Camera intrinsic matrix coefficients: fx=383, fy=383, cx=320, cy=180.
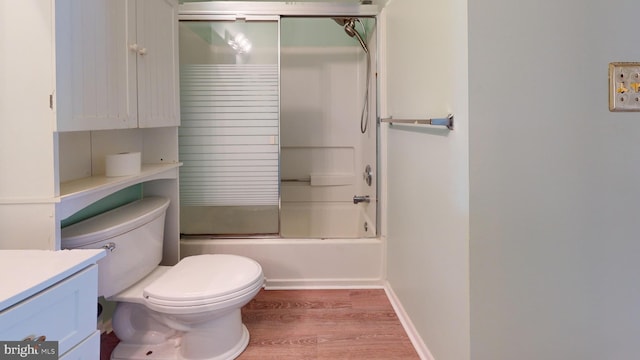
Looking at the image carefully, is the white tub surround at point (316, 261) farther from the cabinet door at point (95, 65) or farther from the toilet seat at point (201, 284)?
the cabinet door at point (95, 65)

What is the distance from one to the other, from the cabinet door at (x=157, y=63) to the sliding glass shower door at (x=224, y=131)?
317 millimetres

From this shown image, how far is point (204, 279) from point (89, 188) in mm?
605

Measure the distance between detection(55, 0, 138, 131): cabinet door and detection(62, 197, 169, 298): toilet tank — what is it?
0.42m

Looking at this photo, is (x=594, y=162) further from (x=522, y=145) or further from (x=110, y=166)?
(x=110, y=166)

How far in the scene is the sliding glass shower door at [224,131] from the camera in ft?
8.29

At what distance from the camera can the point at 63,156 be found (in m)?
1.61

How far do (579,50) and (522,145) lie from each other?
355 millimetres

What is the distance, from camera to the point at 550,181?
1.25 metres

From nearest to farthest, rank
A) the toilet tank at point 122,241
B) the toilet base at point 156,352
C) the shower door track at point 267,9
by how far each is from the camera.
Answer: the toilet tank at point 122,241
the toilet base at point 156,352
the shower door track at point 267,9

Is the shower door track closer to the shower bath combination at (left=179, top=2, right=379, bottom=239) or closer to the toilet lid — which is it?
the shower bath combination at (left=179, top=2, right=379, bottom=239)

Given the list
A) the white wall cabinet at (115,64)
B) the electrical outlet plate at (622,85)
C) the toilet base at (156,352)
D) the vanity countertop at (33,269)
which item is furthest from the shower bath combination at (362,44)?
the vanity countertop at (33,269)

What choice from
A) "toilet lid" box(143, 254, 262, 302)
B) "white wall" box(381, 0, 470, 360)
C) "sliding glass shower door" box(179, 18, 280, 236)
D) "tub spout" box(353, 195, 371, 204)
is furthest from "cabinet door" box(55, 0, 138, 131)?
"tub spout" box(353, 195, 371, 204)

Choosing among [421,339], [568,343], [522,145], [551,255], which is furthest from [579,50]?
[421,339]

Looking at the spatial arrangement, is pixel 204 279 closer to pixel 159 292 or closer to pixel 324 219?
pixel 159 292
